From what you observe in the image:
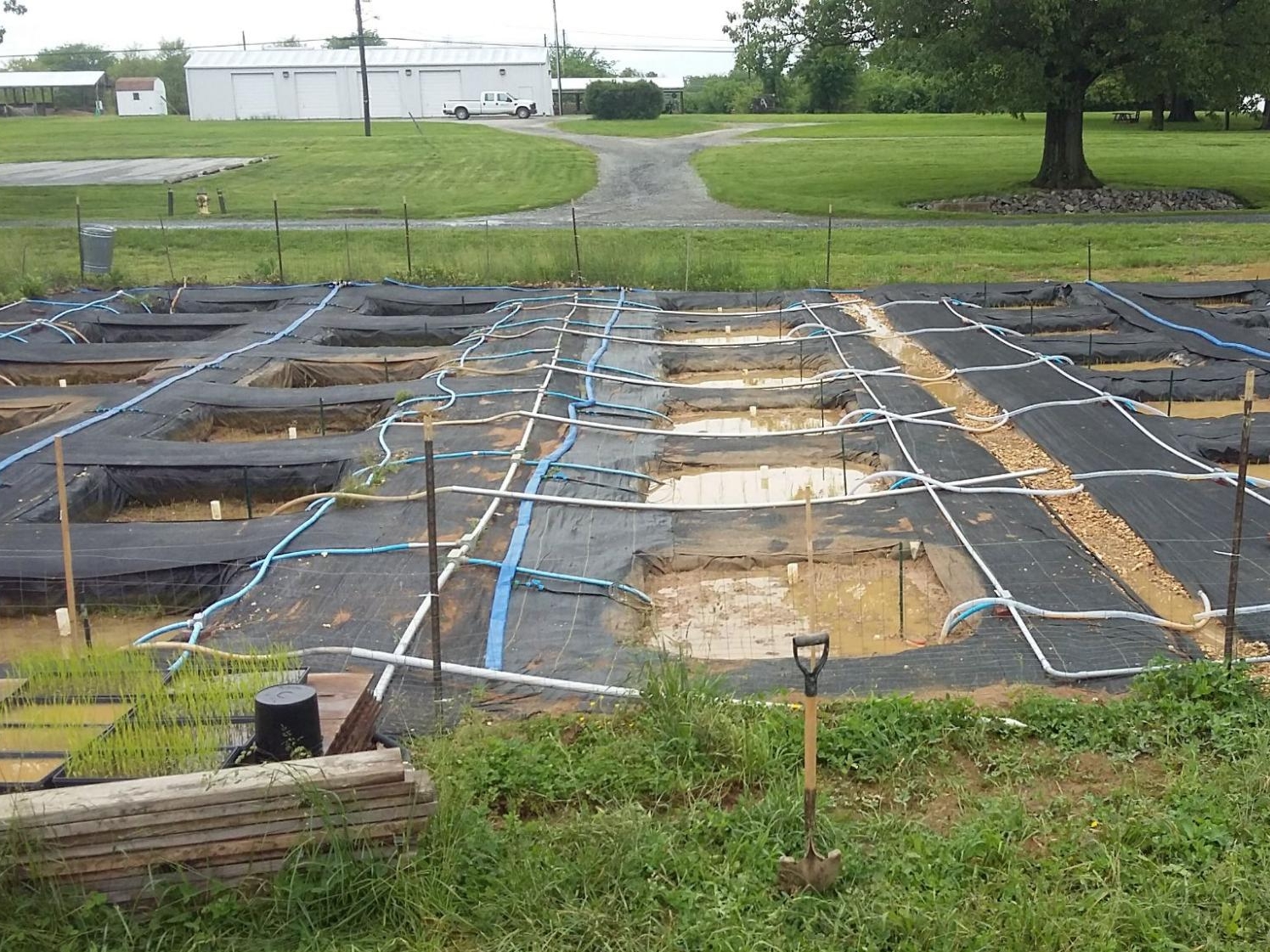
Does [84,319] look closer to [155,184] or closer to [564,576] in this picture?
[564,576]

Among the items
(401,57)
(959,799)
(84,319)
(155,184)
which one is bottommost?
(959,799)

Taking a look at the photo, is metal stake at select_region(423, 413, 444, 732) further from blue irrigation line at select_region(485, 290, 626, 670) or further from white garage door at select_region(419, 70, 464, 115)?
white garage door at select_region(419, 70, 464, 115)

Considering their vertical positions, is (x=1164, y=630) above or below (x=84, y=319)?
below

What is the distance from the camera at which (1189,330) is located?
12320mm

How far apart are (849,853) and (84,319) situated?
43.0 ft

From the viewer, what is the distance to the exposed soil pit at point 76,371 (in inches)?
484

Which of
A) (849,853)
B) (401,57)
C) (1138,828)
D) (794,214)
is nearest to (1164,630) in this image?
(1138,828)

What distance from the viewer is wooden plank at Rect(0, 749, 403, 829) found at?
355cm

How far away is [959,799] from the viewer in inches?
171

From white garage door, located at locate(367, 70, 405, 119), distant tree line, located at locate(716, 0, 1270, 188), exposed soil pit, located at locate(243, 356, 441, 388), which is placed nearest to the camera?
exposed soil pit, located at locate(243, 356, 441, 388)

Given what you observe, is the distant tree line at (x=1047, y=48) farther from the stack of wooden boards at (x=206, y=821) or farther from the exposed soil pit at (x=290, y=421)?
the stack of wooden boards at (x=206, y=821)

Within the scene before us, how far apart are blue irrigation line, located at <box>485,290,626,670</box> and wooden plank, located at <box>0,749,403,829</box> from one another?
1.89 meters

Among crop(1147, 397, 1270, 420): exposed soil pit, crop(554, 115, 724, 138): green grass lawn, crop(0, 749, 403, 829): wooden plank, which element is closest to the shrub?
crop(554, 115, 724, 138): green grass lawn

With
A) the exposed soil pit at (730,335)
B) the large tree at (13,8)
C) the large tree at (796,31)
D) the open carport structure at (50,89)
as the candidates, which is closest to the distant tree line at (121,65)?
the open carport structure at (50,89)
